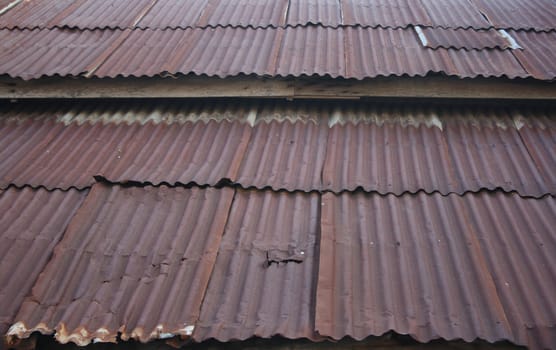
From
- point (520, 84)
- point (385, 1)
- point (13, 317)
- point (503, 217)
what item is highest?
point (385, 1)

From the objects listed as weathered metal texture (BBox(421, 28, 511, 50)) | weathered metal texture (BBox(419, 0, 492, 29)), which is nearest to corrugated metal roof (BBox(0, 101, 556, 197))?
weathered metal texture (BBox(421, 28, 511, 50))

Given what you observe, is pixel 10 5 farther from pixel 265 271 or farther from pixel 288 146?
pixel 265 271

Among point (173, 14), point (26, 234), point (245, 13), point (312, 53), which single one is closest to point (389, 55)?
point (312, 53)

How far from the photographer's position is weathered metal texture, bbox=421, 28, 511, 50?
3732 millimetres

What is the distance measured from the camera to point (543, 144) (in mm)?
3238

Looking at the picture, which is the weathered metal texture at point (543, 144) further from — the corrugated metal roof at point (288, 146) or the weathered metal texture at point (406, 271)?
the weathered metal texture at point (406, 271)

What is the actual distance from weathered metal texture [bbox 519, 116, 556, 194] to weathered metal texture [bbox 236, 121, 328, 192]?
5.21 feet

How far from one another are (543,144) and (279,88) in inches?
85.2

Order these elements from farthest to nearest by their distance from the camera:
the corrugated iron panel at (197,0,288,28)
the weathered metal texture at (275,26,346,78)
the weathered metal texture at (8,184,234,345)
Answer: the corrugated iron panel at (197,0,288,28) → the weathered metal texture at (275,26,346,78) → the weathered metal texture at (8,184,234,345)

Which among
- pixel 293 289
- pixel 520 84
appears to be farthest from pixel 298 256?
pixel 520 84

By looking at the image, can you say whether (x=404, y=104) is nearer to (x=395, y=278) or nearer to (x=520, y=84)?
(x=520, y=84)

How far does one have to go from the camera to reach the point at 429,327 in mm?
2082

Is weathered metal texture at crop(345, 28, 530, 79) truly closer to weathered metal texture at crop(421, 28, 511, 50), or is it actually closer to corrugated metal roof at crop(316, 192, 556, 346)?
weathered metal texture at crop(421, 28, 511, 50)

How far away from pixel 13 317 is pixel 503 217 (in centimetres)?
301
